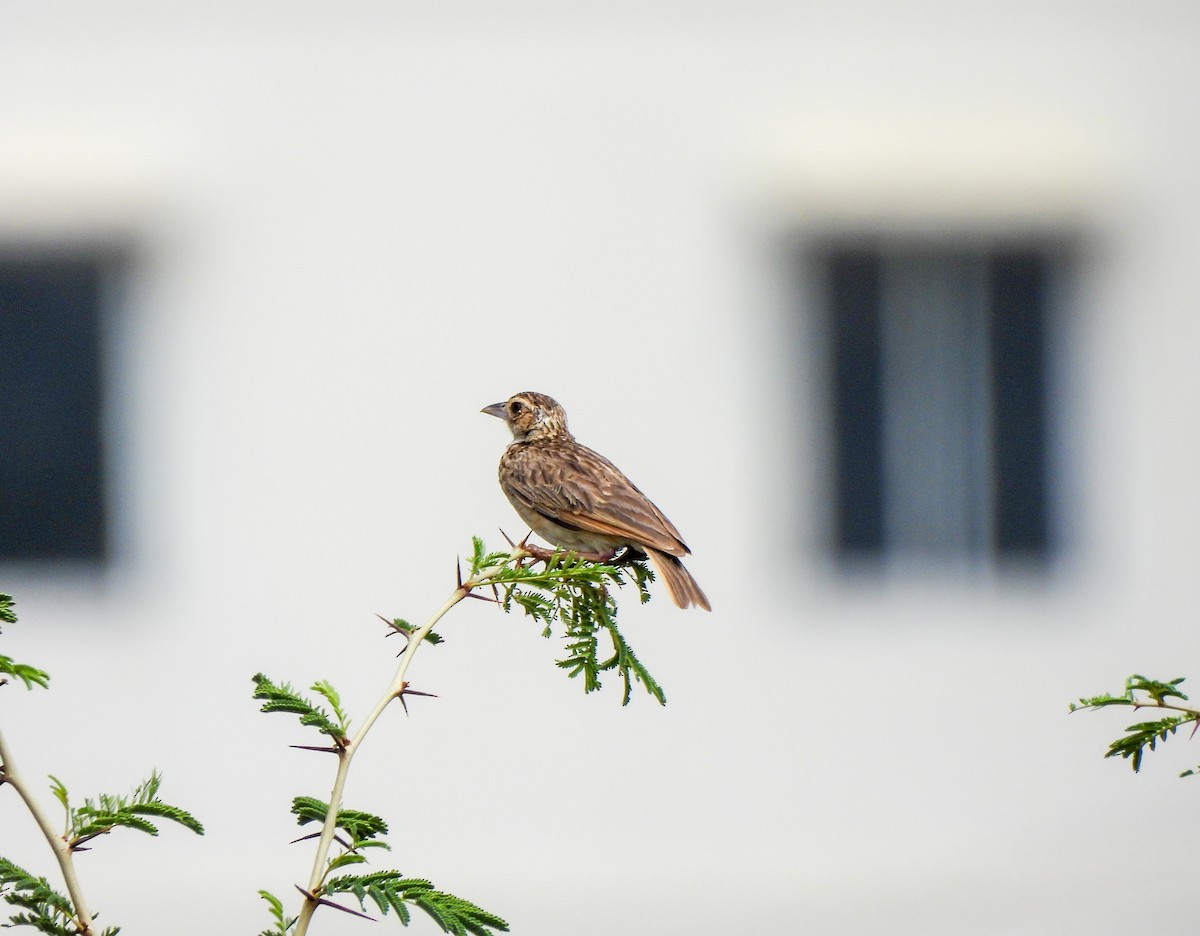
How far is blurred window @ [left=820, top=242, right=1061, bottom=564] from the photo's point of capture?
37.1 feet

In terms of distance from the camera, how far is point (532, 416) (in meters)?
5.63

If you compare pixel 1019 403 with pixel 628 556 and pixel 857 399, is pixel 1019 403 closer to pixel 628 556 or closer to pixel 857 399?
pixel 857 399

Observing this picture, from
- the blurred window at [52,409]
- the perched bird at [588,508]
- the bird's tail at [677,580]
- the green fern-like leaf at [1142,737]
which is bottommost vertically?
Answer: the green fern-like leaf at [1142,737]

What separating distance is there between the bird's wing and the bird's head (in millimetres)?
402

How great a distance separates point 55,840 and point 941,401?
1014cm

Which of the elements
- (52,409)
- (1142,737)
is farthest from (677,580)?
(52,409)

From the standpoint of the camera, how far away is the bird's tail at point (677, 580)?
4.02 m

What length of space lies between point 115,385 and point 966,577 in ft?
19.4

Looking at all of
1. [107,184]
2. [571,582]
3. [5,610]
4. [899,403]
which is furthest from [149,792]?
[899,403]

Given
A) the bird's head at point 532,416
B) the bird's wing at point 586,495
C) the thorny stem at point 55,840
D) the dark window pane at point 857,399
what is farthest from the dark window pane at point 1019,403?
the thorny stem at point 55,840

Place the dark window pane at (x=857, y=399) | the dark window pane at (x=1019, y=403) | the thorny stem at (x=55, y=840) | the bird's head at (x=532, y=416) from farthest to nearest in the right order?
the dark window pane at (x=1019, y=403)
the dark window pane at (x=857, y=399)
the bird's head at (x=532, y=416)
the thorny stem at (x=55, y=840)

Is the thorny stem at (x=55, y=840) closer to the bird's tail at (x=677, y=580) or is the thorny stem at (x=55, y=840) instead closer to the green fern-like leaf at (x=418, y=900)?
the green fern-like leaf at (x=418, y=900)

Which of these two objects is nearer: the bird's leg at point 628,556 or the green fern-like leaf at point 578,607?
the green fern-like leaf at point 578,607

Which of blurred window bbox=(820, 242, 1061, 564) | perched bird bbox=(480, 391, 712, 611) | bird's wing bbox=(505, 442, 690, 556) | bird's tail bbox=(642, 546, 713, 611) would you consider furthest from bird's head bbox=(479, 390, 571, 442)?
blurred window bbox=(820, 242, 1061, 564)
